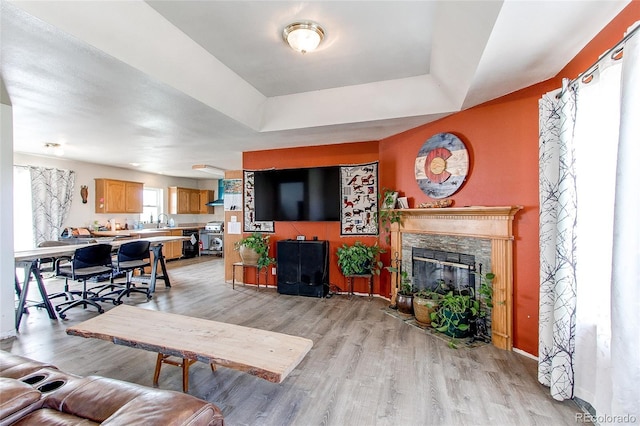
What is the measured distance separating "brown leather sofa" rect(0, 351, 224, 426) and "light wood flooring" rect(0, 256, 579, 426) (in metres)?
0.83

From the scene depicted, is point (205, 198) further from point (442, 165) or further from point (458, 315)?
point (458, 315)

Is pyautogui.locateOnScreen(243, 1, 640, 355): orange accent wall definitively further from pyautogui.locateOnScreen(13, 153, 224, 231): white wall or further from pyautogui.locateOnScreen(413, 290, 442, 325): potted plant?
pyautogui.locateOnScreen(13, 153, 224, 231): white wall

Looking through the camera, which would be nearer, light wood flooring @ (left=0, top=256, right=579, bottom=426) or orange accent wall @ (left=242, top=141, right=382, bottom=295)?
light wood flooring @ (left=0, top=256, right=579, bottom=426)

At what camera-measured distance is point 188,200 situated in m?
8.41

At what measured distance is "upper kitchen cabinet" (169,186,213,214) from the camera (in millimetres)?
8047

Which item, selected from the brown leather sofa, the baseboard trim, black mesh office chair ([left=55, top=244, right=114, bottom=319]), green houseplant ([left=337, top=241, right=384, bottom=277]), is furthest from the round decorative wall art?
black mesh office chair ([left=55, top=244, right=114, bottom=319])

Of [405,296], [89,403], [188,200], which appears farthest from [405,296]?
[188,200]

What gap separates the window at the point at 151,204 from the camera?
7554 mm

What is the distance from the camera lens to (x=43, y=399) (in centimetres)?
114

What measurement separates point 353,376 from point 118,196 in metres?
6.85

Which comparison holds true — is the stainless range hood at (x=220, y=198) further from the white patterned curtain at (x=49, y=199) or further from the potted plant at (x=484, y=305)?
the potted plant at (x=484, y=305)

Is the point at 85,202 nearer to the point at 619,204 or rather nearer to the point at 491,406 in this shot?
the point at 491,406

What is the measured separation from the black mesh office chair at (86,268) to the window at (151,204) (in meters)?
3.88

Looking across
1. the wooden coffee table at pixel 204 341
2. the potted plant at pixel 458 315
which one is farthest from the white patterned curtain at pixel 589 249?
the wooden coffee table at pixel 204 341
